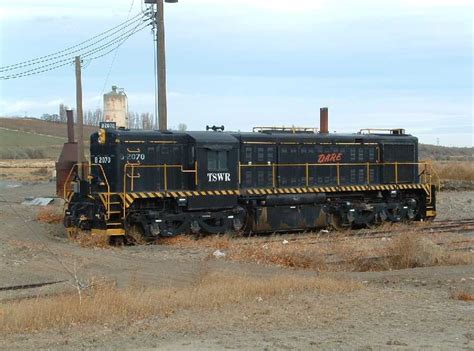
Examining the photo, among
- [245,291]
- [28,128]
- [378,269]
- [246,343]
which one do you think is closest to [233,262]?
[378,269]

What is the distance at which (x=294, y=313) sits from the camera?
8.95m

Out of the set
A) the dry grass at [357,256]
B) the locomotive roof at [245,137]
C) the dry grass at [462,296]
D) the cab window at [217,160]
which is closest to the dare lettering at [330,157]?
the locomotive roof at [245,137]

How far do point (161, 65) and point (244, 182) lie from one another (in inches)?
196

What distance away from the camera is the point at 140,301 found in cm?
931

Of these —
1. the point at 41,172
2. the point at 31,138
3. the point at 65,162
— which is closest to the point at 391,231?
the point at 65,162

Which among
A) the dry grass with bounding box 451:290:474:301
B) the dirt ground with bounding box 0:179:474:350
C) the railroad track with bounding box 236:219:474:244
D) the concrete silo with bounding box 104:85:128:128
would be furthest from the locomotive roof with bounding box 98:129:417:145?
the concrete silo with bounding box 104:85:128:128

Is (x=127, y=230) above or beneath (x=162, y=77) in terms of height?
beneath

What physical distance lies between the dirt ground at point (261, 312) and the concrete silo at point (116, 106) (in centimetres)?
2237

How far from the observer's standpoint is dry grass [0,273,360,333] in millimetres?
8289

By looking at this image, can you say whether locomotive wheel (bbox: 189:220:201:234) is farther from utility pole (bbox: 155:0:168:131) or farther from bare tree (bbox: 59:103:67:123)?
bare tree (bbox: 59:103:67:123)

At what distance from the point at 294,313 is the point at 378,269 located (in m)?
6.78

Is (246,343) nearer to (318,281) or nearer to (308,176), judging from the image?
(318,281)

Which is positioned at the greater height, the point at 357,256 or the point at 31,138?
the point at 31,138

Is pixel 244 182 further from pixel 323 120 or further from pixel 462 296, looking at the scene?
pixel 462 296
